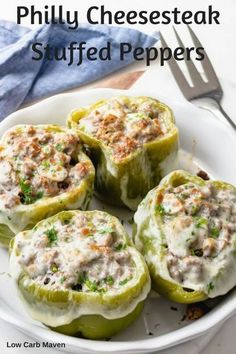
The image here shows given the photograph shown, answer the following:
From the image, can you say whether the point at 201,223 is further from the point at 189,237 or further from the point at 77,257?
the point at 77,257

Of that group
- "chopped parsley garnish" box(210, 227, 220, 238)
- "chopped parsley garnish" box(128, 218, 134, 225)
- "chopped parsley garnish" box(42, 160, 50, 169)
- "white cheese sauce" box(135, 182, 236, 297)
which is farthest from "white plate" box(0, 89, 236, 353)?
"chopped parsley garnish" box(42, 160, 50, 169)

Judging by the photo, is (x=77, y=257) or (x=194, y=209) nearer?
(x=77, y=257)

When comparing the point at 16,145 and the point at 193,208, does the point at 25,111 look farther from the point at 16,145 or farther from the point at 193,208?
the point at 193,208

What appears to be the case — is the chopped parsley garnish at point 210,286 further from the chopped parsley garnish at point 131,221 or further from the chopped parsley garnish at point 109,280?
the chopped parsley garnish at point 131,221

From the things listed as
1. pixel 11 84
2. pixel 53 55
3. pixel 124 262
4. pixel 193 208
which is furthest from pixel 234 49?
pixel 124 262

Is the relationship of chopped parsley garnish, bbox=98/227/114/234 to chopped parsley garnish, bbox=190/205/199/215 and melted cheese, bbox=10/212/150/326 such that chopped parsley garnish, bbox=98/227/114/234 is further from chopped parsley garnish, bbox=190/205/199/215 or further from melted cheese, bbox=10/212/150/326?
chopped parsley garnish, bbox=190/205/199/215

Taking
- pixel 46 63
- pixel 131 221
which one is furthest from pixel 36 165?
pixel 46 63
